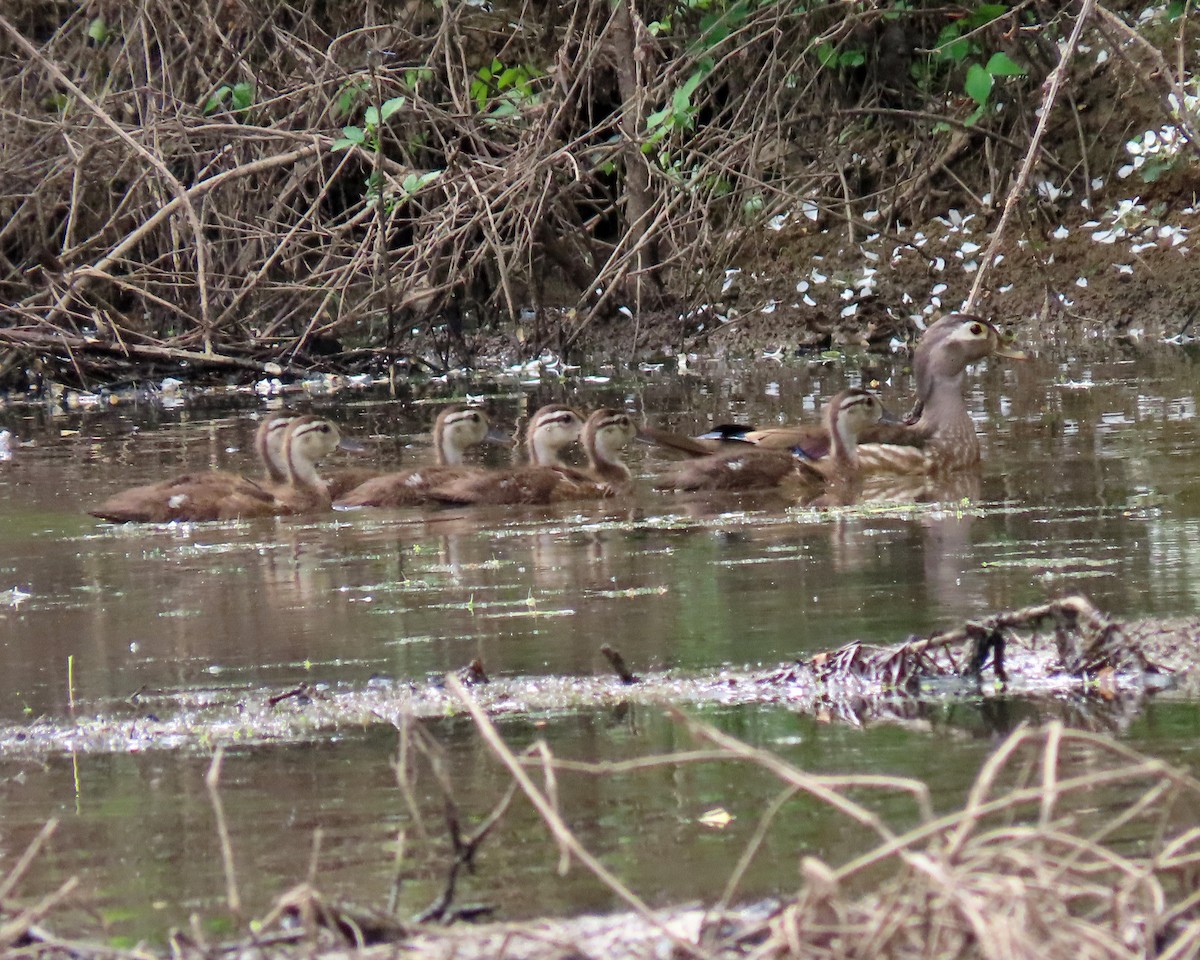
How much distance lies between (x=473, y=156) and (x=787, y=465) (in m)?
7.92

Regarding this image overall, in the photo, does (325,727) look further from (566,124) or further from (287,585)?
(566,124)

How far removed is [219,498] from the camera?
9.45m

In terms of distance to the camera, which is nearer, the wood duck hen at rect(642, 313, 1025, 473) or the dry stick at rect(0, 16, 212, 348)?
the wood duck hen at rect(642, 313, 1025, 473)

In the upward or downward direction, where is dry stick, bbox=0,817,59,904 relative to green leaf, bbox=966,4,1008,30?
downward

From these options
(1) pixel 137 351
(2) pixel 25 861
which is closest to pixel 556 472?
(2) pixel 25 861

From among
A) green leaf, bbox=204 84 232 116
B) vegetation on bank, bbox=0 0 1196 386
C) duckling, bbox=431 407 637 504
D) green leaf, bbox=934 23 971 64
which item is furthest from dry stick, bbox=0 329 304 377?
duckling, bbox=431 407 637 504

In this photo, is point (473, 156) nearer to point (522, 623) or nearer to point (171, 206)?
point (171, 206)

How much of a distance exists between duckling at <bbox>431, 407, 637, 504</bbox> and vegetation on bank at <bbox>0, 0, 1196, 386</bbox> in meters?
5.02

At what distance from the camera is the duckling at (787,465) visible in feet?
32.0

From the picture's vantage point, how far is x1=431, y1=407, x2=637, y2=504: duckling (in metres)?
9.69

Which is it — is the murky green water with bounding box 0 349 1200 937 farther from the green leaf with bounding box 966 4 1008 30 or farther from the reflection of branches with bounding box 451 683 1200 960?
the green leaf with bounding box 966 4 1008 30

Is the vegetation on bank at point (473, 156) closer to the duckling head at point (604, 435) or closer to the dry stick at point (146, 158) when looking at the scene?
the dry stick at point (146, 158)

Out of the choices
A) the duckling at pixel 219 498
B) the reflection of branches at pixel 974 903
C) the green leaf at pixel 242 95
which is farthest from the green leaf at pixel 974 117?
the reflection of branches at pixel 974 903

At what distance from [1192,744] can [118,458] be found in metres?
8.44
